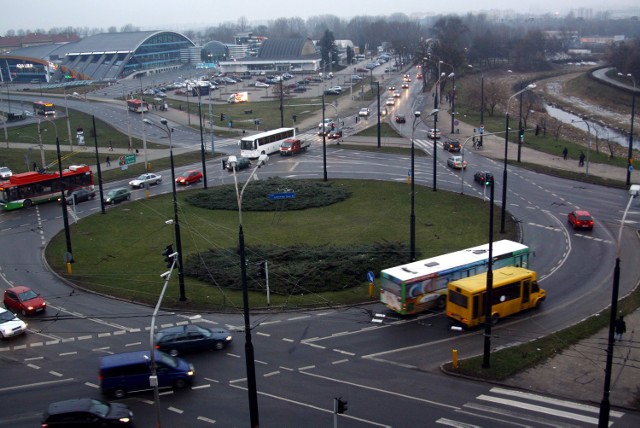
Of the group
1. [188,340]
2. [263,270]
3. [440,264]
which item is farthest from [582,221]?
[188,340]

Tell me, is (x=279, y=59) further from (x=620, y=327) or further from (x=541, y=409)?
(x=541, y=409)

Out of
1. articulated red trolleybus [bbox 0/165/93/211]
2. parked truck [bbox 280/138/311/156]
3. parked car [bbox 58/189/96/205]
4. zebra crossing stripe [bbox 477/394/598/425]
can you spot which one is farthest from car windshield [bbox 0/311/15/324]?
→ parked truck [bbox 280/138/311/156]

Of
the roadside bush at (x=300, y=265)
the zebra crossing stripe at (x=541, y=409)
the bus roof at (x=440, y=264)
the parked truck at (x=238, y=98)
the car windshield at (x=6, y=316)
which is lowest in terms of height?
the zebra crossing stripe at (x=541, y=409)

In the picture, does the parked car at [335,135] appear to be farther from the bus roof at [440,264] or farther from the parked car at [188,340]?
the parked car at [188,340]

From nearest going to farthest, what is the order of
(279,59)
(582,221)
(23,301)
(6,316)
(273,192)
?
(6,316) → (23,301) → (582,221) → (273,192) → (279,59)

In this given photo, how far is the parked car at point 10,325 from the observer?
24438mm

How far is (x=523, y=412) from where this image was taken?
1853 cm

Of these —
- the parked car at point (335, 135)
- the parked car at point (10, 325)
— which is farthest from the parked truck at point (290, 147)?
the parked car at point (10, 325)

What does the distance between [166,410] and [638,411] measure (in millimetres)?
13713

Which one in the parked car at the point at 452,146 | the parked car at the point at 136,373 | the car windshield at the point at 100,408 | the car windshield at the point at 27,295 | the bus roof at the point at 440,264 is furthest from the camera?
the parked car at the point at 452,146

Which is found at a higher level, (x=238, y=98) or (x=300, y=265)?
(x=238, y=98)

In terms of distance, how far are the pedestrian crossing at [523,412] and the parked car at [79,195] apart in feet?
115

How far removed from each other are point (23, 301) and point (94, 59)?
Result: 143572 millimetres

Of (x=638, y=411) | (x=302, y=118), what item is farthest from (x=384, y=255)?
(x=302, y=118)
